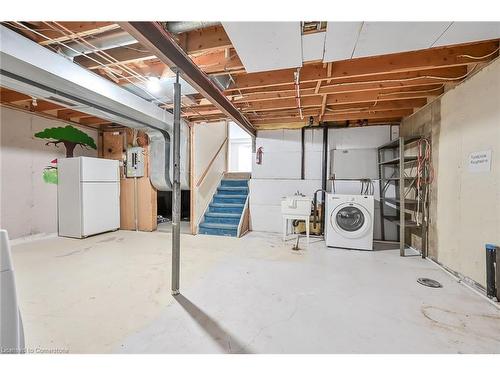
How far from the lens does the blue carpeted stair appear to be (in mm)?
4848

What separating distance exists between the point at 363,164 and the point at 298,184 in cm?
143

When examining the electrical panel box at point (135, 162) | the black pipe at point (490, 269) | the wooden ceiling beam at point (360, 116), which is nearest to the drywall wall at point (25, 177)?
the electrical panel box at point (135, 162)

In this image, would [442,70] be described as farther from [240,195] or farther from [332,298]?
[240,195]

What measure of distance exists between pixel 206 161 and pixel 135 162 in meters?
1.64

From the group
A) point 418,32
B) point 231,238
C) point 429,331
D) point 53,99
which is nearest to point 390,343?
point 429,331

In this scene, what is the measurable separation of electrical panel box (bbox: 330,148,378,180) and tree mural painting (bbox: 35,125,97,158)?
5674mm

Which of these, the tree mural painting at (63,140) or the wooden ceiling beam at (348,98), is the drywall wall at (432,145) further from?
the tree mural painting at (63,140)

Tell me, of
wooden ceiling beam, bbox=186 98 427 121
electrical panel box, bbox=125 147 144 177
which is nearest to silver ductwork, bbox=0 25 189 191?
electrical panel box, bbox=125 147 144 177

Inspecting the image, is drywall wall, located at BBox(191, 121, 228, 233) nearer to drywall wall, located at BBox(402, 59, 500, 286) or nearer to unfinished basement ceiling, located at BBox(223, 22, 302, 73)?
unfinished basement ceiling, located at BBox(223, 22, 302, 73)

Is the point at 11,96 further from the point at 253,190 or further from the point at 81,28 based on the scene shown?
the point at 253,190

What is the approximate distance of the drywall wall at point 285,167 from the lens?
499 cm

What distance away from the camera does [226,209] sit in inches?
210

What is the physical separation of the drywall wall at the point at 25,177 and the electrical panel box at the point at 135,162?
1346 millimetres

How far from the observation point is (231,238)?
458cm
